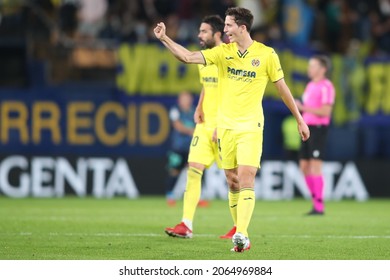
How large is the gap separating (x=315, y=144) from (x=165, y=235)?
12.9 feet

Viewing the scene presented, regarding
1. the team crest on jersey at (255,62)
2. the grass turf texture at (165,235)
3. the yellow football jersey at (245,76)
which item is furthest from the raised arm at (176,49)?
the grass turf texture at (165,235)

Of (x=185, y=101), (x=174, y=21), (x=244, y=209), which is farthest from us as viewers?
(x=174, y=21)

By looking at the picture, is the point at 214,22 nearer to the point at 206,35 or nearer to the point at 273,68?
the point at 206,35

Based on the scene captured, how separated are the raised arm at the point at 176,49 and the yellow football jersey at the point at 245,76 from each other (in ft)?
0.36

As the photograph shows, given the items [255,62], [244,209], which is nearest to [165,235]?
[244,209]

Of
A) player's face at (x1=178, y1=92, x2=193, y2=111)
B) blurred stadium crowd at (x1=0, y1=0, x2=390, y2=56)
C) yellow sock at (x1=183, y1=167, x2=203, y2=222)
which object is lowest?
yellow sock at (x1=183, y1=167, x2=203, y2=222)

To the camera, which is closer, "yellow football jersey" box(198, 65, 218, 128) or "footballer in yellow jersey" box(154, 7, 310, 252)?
"footballer in yellow jersey" box(154, 7, 310, 252)

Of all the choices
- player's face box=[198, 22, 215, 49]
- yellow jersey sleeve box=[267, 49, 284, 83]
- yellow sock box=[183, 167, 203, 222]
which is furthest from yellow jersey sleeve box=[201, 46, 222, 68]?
yellow sock box=[183, 167, 203, 222]

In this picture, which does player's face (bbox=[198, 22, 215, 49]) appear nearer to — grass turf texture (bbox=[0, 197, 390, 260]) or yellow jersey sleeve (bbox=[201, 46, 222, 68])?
yellow jersey sleeve (bbox=[201, 46, 222, 68])

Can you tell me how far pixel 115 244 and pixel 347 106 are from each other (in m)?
9.70

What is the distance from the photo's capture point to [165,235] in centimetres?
1214

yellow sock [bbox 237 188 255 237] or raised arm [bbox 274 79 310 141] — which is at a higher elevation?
raised arm [bbox 274 79 310 141]

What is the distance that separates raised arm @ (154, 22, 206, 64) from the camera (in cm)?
1019

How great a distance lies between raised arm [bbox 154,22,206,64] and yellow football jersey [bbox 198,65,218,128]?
5.24 ft
